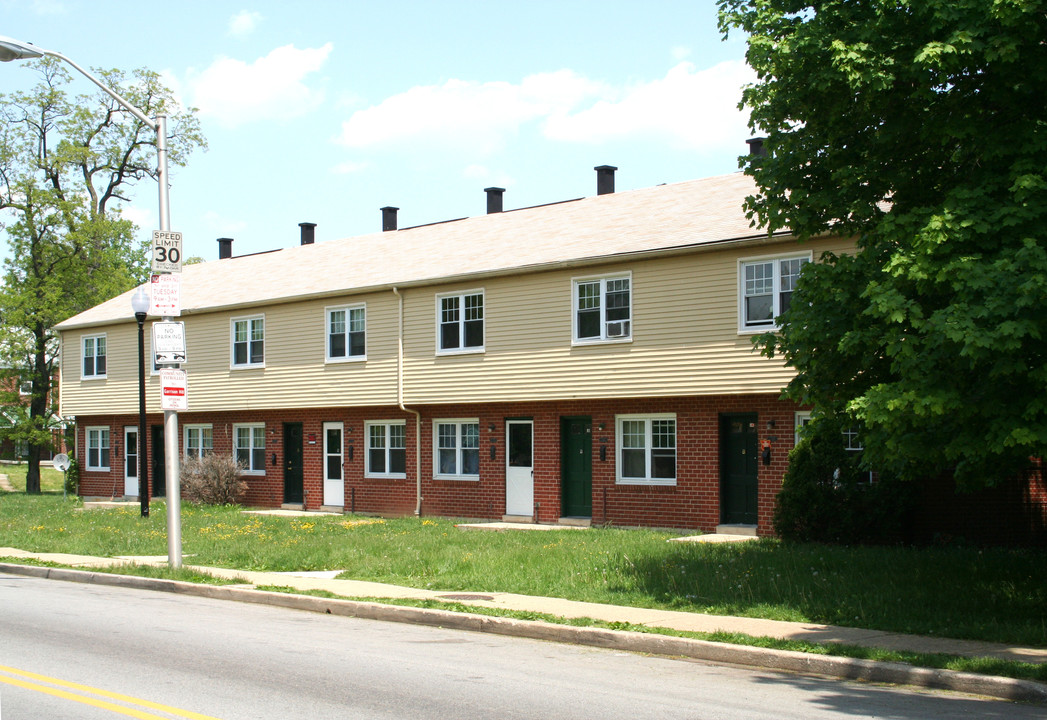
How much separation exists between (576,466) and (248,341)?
11.5 metres

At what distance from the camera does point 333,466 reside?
94.8ft

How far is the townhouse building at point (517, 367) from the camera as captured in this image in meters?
20.5

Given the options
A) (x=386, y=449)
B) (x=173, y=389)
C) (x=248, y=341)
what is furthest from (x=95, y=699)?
(x=248, y=341)

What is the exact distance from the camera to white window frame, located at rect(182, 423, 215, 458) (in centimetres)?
3241

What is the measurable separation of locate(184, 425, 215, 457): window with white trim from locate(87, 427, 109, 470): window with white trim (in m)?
4.60

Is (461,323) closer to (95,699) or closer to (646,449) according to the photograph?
(646,449)

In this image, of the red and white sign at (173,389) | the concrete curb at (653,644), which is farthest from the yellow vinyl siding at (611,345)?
the red and white sign at (173,389)

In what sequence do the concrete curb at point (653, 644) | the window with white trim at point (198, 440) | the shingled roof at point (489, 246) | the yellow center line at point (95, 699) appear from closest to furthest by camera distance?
the yellow center line at point (95, 699) → the concrete curb at point (653, 644) → the shingled roof at point (489, 246) → the window with white trim at point (198, 440)

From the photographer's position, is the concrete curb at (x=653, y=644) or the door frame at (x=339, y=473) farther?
the door frame at (x=339, y=473)

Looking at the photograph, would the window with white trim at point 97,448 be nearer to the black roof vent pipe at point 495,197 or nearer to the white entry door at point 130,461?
the white entry door at point 130,461

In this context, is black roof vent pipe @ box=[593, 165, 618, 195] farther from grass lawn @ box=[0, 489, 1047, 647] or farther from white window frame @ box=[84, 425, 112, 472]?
white window frame @ box=[84, 425, 112, 472]

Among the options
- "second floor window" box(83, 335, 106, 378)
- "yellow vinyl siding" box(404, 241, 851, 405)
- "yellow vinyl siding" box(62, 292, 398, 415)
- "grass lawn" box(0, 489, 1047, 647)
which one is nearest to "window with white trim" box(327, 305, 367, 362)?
"yellow vinyl siding" box(62, 292, 398, 415)

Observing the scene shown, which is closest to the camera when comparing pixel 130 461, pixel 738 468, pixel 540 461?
pixel 738 468

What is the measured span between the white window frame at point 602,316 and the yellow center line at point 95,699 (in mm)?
14589
